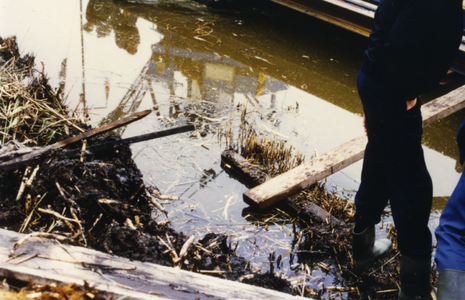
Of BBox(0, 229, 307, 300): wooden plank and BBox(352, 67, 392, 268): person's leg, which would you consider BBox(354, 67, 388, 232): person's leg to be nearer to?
BBox(352, 67, 392, 268): person's leg

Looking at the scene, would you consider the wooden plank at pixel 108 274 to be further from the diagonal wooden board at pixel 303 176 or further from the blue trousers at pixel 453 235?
the diagonal wooden board at pixel 303 176

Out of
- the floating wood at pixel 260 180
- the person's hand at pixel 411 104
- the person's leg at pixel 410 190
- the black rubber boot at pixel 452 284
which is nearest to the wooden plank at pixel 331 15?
the floating wood at pixel 260 180

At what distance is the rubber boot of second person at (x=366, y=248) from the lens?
3.36m

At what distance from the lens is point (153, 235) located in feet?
10.6

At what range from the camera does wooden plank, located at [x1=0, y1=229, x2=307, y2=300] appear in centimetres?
201

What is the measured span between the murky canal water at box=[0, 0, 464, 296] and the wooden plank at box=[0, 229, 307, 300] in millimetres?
1345

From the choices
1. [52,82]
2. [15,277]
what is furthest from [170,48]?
[15,277]

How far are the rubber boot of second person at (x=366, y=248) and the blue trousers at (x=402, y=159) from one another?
1.53 feet

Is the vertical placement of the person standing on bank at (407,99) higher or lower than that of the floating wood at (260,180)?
higher

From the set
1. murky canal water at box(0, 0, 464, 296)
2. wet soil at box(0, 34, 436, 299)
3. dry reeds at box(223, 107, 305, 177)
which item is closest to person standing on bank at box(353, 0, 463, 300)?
wet soil at box(0, 34, 436, 299)

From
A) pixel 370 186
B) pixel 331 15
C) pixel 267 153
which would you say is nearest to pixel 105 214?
pixel 370 186

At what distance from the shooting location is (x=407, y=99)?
2643 mm

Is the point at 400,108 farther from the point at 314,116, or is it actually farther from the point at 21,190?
the point at 314,116

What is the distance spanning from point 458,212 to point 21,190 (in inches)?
118
